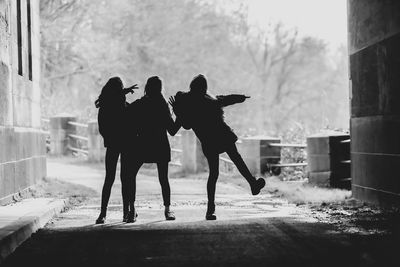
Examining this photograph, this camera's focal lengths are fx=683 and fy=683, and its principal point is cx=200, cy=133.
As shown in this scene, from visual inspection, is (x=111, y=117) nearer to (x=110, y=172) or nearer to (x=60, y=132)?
(x=110, y=172)

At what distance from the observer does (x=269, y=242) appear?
696 centimetres

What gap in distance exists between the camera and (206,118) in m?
8.91

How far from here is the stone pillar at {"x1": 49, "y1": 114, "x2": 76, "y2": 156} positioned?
80.5 feet

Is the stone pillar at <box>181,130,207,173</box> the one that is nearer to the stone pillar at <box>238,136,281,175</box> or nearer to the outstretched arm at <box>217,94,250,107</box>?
the stone pillar at <box>238,136,281,175</box>

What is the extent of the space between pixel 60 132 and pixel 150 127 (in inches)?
650

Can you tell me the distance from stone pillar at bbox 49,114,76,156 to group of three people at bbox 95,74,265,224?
52.8ft

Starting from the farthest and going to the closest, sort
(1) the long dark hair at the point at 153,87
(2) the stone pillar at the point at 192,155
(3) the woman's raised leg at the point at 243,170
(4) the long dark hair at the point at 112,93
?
(2) the stone pillar at the point at 192,155
(3) the woman's raised leg at the point at 243,170
(1) the long dark hair at the point at 153,87
(4) the long dark hair at the point at 112,93

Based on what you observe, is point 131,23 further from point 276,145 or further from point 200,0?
point 276,145

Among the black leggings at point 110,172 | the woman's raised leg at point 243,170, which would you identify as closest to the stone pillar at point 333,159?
the woman's raised leg at point 243,170

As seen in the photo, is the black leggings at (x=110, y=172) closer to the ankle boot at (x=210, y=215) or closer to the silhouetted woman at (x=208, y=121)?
the silhouetted woman at (x=208, y=121)

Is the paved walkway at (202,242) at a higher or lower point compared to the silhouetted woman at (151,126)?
lower

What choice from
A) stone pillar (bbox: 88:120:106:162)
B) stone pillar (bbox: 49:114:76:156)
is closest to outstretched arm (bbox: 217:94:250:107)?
stone pillar (bbox: 88:120:106:162)

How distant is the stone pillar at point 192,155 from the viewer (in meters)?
18.3

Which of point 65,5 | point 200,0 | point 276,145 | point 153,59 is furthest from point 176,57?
point 276,145
